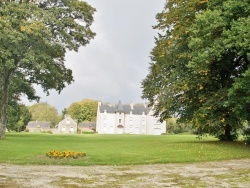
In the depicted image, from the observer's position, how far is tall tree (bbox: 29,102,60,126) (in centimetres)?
13475

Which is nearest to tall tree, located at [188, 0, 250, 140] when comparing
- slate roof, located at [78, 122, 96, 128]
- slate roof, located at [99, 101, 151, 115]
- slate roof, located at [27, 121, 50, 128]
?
slate roof, located at [99, 101, 151, 115]

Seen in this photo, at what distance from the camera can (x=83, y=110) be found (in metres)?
136

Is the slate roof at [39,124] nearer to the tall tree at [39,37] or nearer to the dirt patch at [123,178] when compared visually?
the tall tree at [39,37]

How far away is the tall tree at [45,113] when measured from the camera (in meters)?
135

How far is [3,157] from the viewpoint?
16.8 meters

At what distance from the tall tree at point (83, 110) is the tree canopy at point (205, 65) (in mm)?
101839

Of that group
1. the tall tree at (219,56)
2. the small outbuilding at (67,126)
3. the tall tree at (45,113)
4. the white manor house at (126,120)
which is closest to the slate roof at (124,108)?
the white manor house at (126,120)

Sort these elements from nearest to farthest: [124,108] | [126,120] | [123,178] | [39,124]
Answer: [123,178], [126,120], [124,108], [39,124]

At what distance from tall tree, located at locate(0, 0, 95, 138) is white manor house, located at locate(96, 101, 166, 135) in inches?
2945

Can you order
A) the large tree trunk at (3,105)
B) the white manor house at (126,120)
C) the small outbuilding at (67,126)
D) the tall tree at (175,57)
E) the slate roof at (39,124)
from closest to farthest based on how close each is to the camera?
the tall tree at (175,57) < the large tree trunk at (3,105) < the white manor house at (126,120) < the small outbuilding at (67,126) < the slate roof at (39,124)

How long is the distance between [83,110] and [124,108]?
80.4 ft

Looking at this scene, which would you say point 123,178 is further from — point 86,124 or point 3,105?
point 86,124

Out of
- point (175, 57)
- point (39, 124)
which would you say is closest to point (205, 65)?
point (175, 57)

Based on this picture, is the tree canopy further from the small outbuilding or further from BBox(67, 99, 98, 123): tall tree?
BBox(67, 99, 98, 123): tall tree
